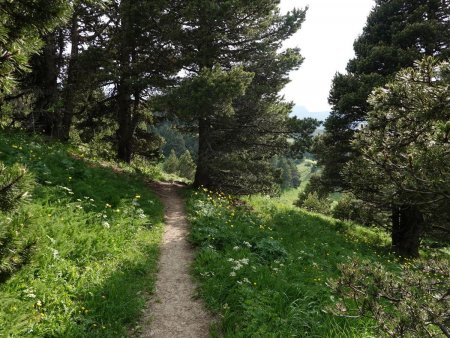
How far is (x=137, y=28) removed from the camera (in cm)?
1680

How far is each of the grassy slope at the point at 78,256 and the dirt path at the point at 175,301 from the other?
0.32 m

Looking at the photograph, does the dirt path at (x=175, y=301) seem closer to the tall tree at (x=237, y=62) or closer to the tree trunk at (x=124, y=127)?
the tall tree at (x=237, y=62)

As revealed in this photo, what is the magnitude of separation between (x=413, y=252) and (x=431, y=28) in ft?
33.7

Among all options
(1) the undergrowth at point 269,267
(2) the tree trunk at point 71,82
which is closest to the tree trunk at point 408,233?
(1) the undergrowth at point 269,267

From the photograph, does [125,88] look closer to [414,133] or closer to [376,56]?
[376,56]

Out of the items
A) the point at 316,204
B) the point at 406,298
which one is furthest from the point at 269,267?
the point at 316,204

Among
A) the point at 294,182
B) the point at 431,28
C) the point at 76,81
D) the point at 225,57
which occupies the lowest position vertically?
the point at 294,182

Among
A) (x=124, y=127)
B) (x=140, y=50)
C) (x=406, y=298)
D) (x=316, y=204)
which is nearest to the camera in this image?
(x=406, y=298)

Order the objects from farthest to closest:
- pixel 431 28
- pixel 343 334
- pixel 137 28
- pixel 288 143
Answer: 1. pixel 288 143
2. pixel 137 28
3. pixel 431 28
4. pixel 343 334

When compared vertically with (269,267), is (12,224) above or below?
above

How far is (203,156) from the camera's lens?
17188 mm

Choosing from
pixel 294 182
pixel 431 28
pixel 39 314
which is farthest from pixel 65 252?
pixel 294 182

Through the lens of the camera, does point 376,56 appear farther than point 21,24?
Yes

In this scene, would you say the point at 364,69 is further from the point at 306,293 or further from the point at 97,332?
the point at 97,332
